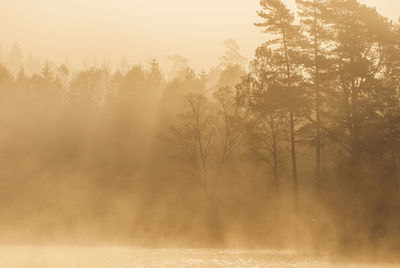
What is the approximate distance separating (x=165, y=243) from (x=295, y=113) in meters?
13.7

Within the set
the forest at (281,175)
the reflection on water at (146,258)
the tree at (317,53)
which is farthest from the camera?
the tree at (317,53)

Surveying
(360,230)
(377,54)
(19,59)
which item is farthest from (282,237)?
(19,59)

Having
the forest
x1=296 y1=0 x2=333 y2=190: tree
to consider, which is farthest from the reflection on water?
x1=296 y1=0 x2=333 y2=190: tree

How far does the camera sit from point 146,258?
27.1 meters

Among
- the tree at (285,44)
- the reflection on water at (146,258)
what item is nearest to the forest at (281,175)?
the tree at (285,44)

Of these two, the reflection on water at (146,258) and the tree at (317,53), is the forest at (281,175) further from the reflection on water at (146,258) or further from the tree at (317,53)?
the reflection on water at (146,258)

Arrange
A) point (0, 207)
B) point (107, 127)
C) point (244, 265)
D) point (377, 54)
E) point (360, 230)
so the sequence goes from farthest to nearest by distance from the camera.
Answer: point (107, 127) → point (0, 207) → point (377, 54) → point (360, 230) → point (244, 265)

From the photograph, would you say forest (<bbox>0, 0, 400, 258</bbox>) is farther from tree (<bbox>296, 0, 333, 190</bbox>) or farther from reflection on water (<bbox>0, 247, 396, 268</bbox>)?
reflection on water (<bbox>0, 247, 396, 268</bbox>)

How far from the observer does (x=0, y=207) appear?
43.8 m

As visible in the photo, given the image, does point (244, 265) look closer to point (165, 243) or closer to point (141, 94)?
point (165, 243)

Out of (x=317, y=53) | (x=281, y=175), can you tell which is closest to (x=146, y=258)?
(x=317, y=53)

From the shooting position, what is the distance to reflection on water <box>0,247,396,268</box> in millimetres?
24797

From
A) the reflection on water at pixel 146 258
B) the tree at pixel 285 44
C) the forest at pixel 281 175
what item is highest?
the tree at pixel 285 44

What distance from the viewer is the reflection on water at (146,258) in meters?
24.8
